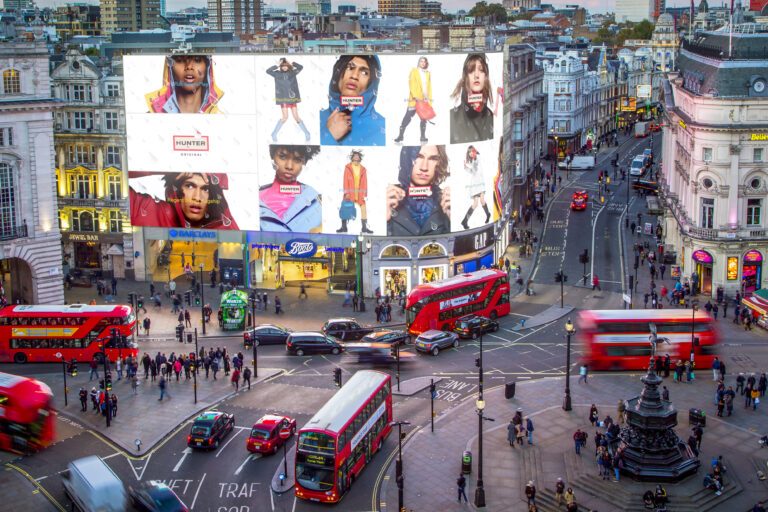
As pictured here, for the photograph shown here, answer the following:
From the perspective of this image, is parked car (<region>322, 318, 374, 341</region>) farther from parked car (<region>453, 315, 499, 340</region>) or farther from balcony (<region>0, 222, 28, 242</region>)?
balcony (<region>0, 222, 28, 242</region>)

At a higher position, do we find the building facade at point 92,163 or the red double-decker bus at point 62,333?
the building facade at point 92,163

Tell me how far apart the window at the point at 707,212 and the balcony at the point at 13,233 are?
178 feet

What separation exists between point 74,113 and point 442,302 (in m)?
40.2

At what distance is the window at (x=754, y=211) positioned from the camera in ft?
284

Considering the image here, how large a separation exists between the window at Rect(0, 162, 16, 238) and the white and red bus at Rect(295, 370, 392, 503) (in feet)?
126

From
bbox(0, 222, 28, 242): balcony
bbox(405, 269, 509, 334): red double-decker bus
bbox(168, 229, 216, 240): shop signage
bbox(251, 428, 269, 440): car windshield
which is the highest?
bbox(0, 222, 28, 242): balcony

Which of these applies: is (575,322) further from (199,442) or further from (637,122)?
(637,122)

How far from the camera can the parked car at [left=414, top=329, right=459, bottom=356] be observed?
73938 mm

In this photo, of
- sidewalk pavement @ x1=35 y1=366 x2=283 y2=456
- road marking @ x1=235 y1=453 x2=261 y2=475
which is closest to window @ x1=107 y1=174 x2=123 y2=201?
sidewalk pavement @ x1=35 y1=366 x2=283 y2=456

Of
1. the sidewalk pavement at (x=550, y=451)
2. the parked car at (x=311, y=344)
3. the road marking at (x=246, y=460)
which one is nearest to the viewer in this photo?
the sidewalk pavement at (x=550, y=451)

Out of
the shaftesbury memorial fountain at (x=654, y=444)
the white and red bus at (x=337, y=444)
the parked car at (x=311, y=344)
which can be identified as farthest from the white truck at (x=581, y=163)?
the white and red bus at (x=337, y=444)

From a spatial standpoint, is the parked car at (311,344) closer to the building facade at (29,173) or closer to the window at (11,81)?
the building facade at (29,173)

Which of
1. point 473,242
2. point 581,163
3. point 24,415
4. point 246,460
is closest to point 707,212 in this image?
point 473,242

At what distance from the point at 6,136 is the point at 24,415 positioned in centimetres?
3204
